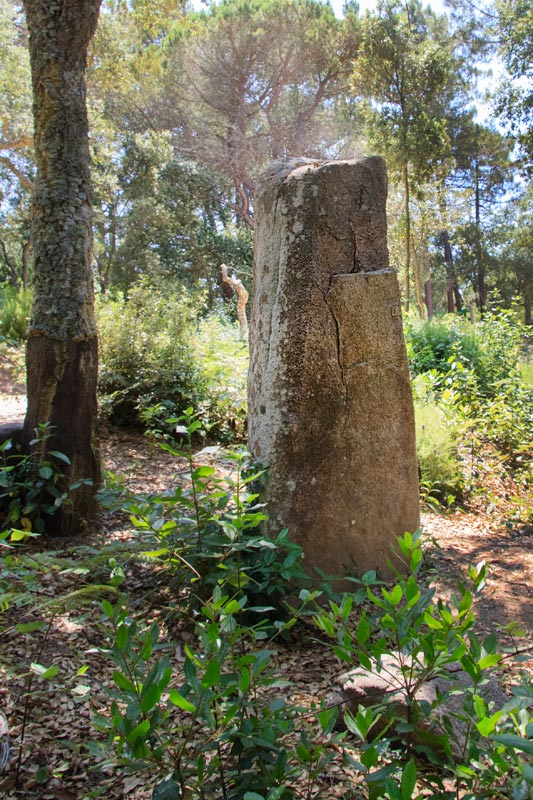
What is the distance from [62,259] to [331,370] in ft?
5.70

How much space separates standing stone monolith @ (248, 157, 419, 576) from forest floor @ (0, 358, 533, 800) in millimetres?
519

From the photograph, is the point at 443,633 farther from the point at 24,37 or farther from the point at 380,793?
the point at 24,37

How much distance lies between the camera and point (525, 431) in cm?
576

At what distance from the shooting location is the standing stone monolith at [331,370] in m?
2.80

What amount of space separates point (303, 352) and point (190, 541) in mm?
1001

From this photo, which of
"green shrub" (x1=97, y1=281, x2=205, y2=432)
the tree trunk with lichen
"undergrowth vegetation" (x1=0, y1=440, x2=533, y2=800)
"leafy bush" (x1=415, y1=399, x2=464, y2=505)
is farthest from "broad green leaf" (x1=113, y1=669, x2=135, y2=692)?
"green shrub" (x1=97, y1=281, x2=205, y2=432)

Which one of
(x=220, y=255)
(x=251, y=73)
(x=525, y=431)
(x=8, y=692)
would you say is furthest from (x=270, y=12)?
(x=8, y=692)

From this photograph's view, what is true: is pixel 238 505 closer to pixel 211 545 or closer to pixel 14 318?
pixel 211 545

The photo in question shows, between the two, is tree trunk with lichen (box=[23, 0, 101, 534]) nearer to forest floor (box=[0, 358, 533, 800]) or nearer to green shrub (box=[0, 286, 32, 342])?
forest floor (box=[0, 358, 533, 800])

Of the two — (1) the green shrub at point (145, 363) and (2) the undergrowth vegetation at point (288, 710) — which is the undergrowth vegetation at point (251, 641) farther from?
(1) the green shrub at point (145, 363)

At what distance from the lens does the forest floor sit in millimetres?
1668

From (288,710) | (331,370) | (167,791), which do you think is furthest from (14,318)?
(167,791)

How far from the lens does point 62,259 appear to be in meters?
3.46

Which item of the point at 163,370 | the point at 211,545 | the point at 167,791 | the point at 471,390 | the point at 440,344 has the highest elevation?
the point at 440,344
